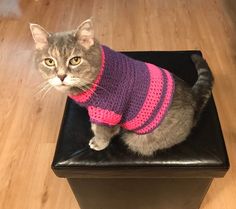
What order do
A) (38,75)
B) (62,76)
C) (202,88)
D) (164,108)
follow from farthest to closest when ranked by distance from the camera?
(38,75) < (202,88) < (164,108) < (62,76)

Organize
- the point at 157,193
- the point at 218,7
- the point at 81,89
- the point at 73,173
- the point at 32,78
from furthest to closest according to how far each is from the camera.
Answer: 1. the point at 218,7
2. the point at 32,78
3. the point at 157,193
4. the point at 73,173
5. the point at 81,89

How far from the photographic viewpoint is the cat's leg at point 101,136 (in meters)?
0.96

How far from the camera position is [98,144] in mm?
984

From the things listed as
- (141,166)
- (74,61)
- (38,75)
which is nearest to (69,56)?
(74,61)

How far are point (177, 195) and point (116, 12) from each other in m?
1.49

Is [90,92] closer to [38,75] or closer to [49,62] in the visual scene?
[49,62]

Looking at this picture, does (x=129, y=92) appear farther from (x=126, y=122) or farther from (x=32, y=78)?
(x=32, y=78)

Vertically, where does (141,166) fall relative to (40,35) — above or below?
below

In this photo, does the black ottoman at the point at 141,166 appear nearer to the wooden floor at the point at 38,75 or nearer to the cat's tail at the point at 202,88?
the cat's tail at the point at 202,88

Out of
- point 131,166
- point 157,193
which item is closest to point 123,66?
point 131,166

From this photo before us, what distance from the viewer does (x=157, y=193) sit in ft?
3.74

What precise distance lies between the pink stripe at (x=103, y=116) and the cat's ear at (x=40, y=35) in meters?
0.22

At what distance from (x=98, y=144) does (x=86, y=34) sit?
35 cm

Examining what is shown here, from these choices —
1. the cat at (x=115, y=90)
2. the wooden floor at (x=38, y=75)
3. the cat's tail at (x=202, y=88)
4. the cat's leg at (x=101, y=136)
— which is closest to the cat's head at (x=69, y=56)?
the cat at (x=115, y=90)
